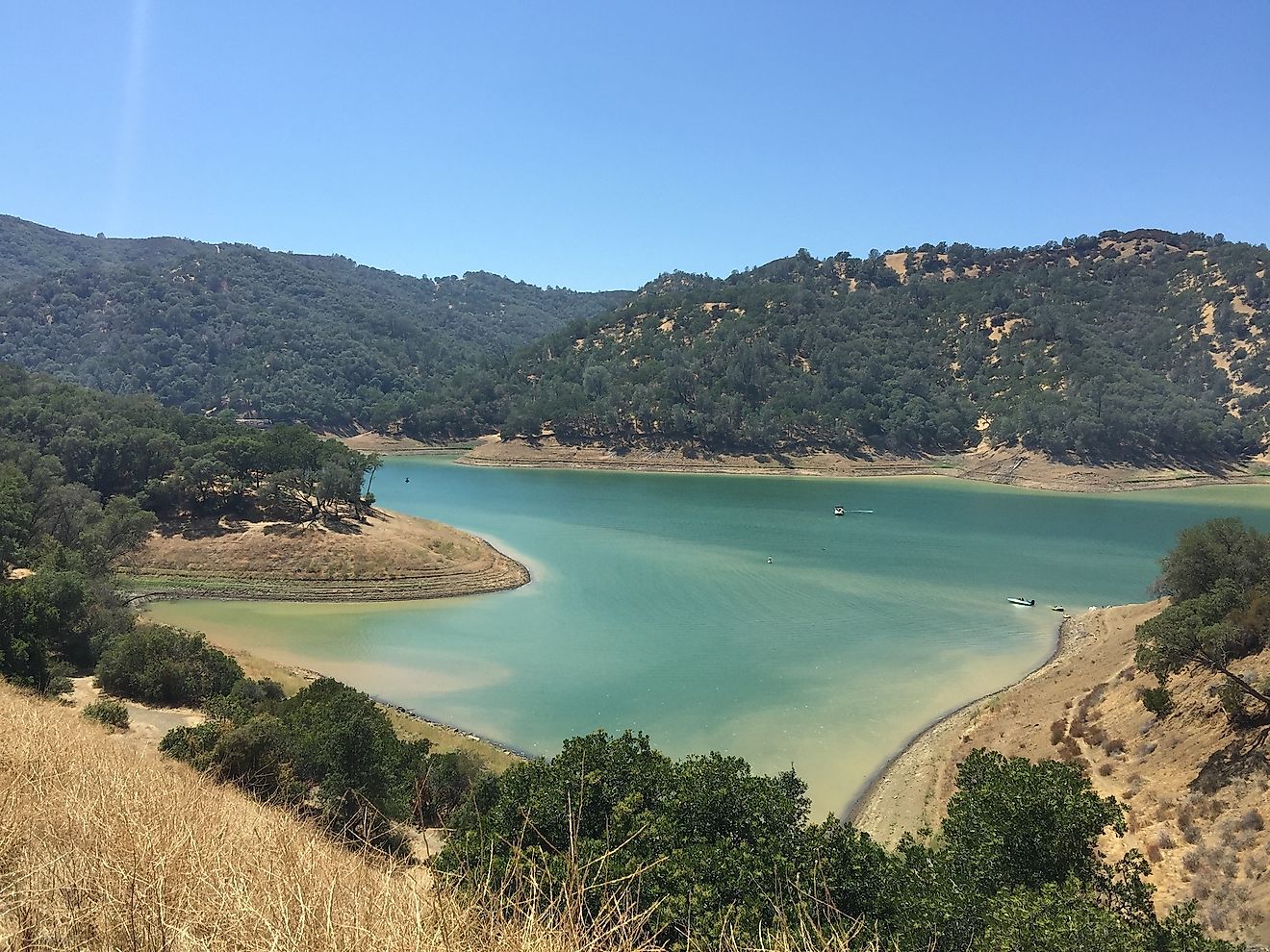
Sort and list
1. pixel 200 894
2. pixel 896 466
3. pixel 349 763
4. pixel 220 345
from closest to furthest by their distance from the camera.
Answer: pixel 200 894
pixel 349 763
pixel 896 466
pixel 220 345

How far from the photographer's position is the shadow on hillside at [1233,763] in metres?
14.3

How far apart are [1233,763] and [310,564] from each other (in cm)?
3925

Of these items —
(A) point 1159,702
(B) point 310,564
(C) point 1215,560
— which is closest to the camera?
(A) point 1159,702

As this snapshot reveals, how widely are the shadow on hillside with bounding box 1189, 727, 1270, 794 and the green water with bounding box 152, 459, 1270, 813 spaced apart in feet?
24.1

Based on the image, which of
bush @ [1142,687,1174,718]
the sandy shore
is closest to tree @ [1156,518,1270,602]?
bush @ [1142,687,1174,718]

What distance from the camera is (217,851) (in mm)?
4047

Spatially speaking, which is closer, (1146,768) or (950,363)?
(1146,768)

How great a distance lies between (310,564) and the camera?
129 feet

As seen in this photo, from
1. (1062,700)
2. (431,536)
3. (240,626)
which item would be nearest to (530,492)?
(431,536)

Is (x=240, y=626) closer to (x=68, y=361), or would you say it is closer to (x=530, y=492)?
(x=530, y=492)

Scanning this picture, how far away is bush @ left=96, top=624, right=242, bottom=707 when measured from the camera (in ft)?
66.1

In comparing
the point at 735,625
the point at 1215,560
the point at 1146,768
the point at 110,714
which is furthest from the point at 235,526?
the point at 1215,560

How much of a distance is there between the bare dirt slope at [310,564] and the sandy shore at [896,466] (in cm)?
5361

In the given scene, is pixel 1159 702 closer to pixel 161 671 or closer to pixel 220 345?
pixel 161 671
